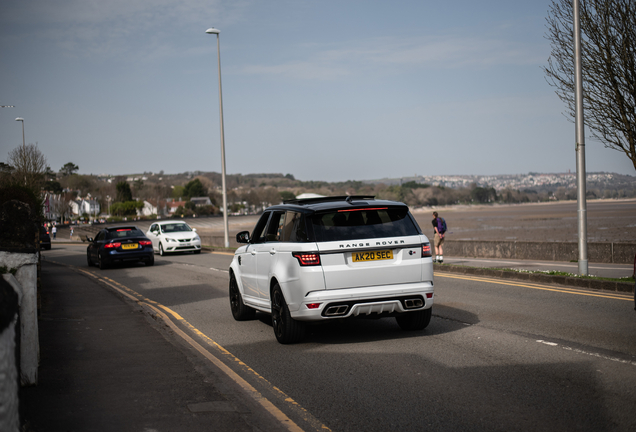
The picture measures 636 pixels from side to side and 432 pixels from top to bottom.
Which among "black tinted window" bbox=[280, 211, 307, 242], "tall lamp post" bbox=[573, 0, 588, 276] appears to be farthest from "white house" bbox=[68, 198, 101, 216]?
"black tinted window" bbox=[280, 211, 307, 242]

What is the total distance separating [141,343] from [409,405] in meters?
4.30

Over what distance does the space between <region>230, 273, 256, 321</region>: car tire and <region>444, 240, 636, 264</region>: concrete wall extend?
14294mm

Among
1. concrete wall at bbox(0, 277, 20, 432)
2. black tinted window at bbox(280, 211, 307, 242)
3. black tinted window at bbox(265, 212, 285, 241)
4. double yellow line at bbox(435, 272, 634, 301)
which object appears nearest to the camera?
concrete wall at bbox(0, 277, 20, 432)

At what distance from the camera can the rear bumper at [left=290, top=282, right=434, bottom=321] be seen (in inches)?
277

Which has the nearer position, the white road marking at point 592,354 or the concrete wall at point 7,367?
the concrete wall at point 7,367

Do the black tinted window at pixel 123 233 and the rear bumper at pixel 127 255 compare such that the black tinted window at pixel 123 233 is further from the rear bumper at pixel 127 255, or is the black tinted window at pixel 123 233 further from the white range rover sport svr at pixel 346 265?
the white range rover sport svr at pixel 346 265

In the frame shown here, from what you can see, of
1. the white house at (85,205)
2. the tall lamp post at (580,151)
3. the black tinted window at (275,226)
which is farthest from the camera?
the white house at (85,205)

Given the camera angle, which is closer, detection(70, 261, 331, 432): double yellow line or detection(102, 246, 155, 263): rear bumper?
detection(70, 261, 331, 432): double yellow line

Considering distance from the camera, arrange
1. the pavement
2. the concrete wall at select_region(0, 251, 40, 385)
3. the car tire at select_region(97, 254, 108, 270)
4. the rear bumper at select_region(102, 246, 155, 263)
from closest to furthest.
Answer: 1. the pavement
2. the concrete wall at select_region(0, 251, 40, 385)
3. the rear bumper at select_region(102, 246, 155, 263)
4. the car tire at select_region(97, 254, 108, 270)

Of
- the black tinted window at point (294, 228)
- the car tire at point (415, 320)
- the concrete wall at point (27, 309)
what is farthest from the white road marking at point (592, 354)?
the concrete wall at point (27, 309)

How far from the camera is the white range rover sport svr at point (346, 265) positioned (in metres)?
7.07

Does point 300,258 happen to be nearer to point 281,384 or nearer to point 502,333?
point 281,384

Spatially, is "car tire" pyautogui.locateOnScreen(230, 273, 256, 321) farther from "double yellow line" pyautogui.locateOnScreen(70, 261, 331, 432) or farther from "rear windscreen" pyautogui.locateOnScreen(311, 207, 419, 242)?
"rear windscreen" pyautogui.locateOnScreen(311, 207, 419, 242)

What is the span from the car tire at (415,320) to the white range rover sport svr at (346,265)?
0.02 meters
